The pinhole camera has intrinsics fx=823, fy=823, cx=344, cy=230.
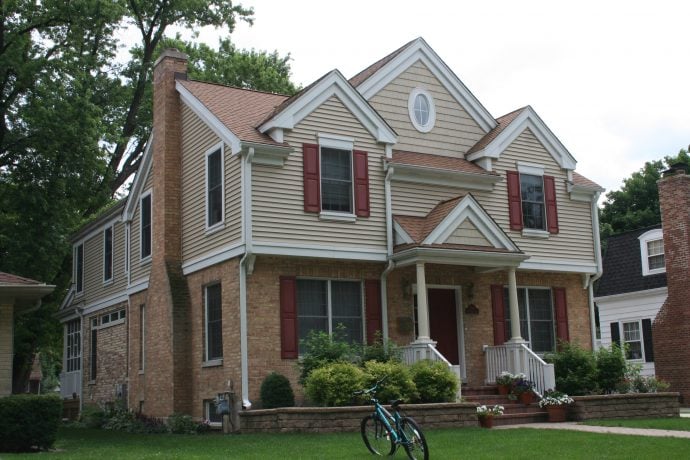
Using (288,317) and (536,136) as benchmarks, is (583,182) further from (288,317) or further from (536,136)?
(288,317)

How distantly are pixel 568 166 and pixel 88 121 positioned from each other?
14343 millimetres

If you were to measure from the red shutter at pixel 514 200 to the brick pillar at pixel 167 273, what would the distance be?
8694mm

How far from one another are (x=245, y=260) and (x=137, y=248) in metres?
7.13

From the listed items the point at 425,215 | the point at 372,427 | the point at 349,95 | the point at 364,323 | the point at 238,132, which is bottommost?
the point at 372,427

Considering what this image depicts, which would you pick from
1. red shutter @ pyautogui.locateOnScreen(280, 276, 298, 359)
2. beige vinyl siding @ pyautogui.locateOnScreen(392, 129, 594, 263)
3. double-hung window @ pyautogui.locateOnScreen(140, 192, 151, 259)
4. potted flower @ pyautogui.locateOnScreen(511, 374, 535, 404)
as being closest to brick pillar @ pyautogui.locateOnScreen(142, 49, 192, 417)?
double-hung window @ pyautogui.locateOnScreen(140, 192, 151, 259)

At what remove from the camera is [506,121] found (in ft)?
74.9

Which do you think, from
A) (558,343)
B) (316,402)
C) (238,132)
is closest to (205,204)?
(238,132)

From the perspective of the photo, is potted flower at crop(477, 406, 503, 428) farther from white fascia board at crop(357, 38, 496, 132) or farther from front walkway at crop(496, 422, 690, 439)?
white fascia board at crop(357, 38, 496, 132)

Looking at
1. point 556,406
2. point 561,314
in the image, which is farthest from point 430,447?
point 561,314

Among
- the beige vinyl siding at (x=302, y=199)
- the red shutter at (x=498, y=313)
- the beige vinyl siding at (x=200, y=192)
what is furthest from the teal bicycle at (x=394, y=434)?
the red shutter at (x=498, y=313)

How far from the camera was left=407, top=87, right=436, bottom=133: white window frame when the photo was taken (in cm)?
2155

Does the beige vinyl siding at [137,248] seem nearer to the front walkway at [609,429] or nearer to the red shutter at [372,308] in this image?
the red shutter at [372,308]

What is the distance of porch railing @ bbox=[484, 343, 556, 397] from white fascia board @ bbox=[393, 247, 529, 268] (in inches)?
80.3

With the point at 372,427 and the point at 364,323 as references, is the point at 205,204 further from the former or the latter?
the point at 372,427
